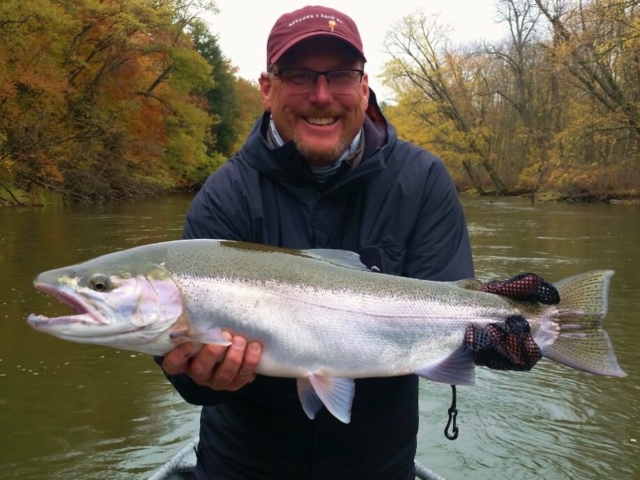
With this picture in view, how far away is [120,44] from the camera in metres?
29.9

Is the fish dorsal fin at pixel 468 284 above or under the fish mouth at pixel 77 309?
above

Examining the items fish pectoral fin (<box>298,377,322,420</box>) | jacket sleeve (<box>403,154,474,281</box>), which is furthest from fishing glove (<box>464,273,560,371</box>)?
fish pectoral fin (<box>298,377,322,420</box>)

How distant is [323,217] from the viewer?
102 inches

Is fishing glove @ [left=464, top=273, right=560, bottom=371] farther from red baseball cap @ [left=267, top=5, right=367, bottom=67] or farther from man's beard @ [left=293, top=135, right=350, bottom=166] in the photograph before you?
red baseball cap @ [left=267, top=5, right=367, bottom=67]

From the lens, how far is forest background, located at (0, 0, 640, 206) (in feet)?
80.3

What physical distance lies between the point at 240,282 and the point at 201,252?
19cm

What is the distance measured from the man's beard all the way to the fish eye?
0.90m

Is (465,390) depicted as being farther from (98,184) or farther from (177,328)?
(98,184)

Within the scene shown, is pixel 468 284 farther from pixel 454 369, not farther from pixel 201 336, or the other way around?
pixel 201 336

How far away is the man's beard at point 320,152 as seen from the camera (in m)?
2.61

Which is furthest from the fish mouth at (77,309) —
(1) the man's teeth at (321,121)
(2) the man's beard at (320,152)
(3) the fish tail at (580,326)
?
(3) the fish tail at (580,326)

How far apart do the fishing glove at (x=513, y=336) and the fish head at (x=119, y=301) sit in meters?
1.11

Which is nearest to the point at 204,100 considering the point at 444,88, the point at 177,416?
the point at 444,88

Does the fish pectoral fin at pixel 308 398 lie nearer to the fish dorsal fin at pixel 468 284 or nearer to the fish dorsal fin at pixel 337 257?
the fish dorsal fin at pixel 337 257
